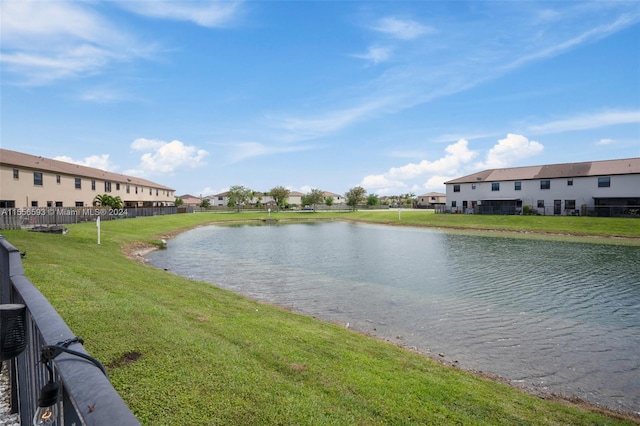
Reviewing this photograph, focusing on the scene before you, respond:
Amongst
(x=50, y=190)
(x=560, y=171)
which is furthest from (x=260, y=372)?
(x=560, y=171)

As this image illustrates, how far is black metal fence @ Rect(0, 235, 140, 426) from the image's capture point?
5.30 ft

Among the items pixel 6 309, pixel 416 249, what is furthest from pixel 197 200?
pixel 6 309

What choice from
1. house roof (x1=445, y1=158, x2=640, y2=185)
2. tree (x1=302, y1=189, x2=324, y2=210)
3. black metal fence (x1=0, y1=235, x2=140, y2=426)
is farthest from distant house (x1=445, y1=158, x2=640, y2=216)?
black metal fence (x1=0, y1=235, x2=140, y2=426)

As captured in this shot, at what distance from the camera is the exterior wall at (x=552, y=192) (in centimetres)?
5828

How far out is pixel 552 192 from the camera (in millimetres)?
65938

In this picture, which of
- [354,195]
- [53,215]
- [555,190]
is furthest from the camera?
[354,195]

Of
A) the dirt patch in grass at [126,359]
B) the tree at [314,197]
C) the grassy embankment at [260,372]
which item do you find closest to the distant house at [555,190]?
the tree at [314,197]

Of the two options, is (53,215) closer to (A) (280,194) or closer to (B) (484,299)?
(B) (484,299)

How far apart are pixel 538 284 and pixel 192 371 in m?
19.8

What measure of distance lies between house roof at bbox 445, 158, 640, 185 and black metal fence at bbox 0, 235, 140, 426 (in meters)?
74.7

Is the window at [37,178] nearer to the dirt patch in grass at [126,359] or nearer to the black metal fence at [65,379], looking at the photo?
the dirt patch in grass at [126,359]

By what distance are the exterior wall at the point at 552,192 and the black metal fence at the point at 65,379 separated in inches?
2876

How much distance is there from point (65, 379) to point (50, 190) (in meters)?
57.0

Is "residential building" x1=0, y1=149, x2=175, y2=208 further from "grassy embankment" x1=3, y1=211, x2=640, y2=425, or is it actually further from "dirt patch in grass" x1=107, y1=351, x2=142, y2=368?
"dirt patch in grass" x1=107, y1=351, x2=142, y2=368
